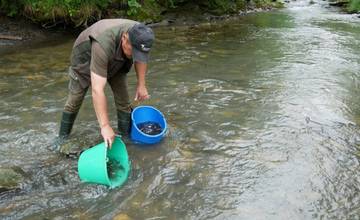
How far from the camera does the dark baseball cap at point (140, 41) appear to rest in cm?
413

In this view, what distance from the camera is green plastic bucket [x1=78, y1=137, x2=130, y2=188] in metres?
4.27

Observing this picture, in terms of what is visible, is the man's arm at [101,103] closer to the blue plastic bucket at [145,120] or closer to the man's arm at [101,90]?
the man's arm at [101,90]

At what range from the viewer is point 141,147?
552 centimetres

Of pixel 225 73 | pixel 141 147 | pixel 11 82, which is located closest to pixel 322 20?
pixel 225 73

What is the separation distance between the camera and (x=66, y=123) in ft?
17.9

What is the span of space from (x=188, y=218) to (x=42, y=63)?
6.68 meters

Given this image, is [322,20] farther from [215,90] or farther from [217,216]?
[217,216]

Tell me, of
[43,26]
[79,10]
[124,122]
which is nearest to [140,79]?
[124,122]

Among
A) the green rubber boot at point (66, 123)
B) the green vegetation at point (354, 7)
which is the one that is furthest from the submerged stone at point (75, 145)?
the green vegetation at point (354, 7)

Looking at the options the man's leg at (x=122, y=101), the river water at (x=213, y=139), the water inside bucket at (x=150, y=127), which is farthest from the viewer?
the water inside bucket at (x=150, y=127)

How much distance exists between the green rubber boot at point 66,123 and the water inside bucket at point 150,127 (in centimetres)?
87

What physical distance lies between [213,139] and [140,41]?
2.12 m

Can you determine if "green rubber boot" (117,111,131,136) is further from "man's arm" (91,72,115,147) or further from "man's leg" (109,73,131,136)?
"man's arm" (91,72,115,147)

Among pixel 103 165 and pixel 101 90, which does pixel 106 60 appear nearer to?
pixel 101 90
